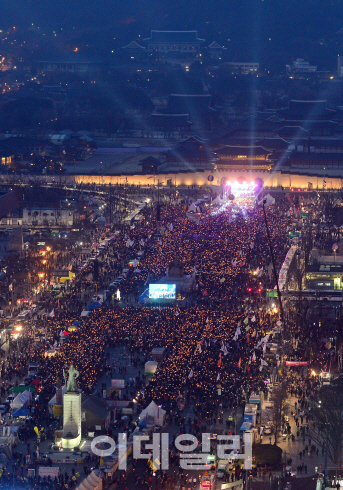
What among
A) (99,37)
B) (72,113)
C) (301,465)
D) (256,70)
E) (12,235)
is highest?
(99,37)

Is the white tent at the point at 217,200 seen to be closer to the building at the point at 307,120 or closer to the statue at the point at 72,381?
the building at the point at 307,120

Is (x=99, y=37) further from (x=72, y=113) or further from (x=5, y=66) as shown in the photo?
(x=72, y=113)

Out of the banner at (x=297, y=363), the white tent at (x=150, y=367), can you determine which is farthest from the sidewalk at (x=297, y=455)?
the white tent at (x=150, y=367)

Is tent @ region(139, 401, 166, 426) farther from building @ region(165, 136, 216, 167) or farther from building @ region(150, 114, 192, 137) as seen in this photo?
building @ region(150, 114, 192, 137)

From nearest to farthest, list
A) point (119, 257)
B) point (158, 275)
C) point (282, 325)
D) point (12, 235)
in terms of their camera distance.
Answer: point (282, 325)
point (158, 275)
point (119, 257)
point (12, 235)

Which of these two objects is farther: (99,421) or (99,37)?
(99,37)

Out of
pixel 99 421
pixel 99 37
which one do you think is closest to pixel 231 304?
pixel 99 421
